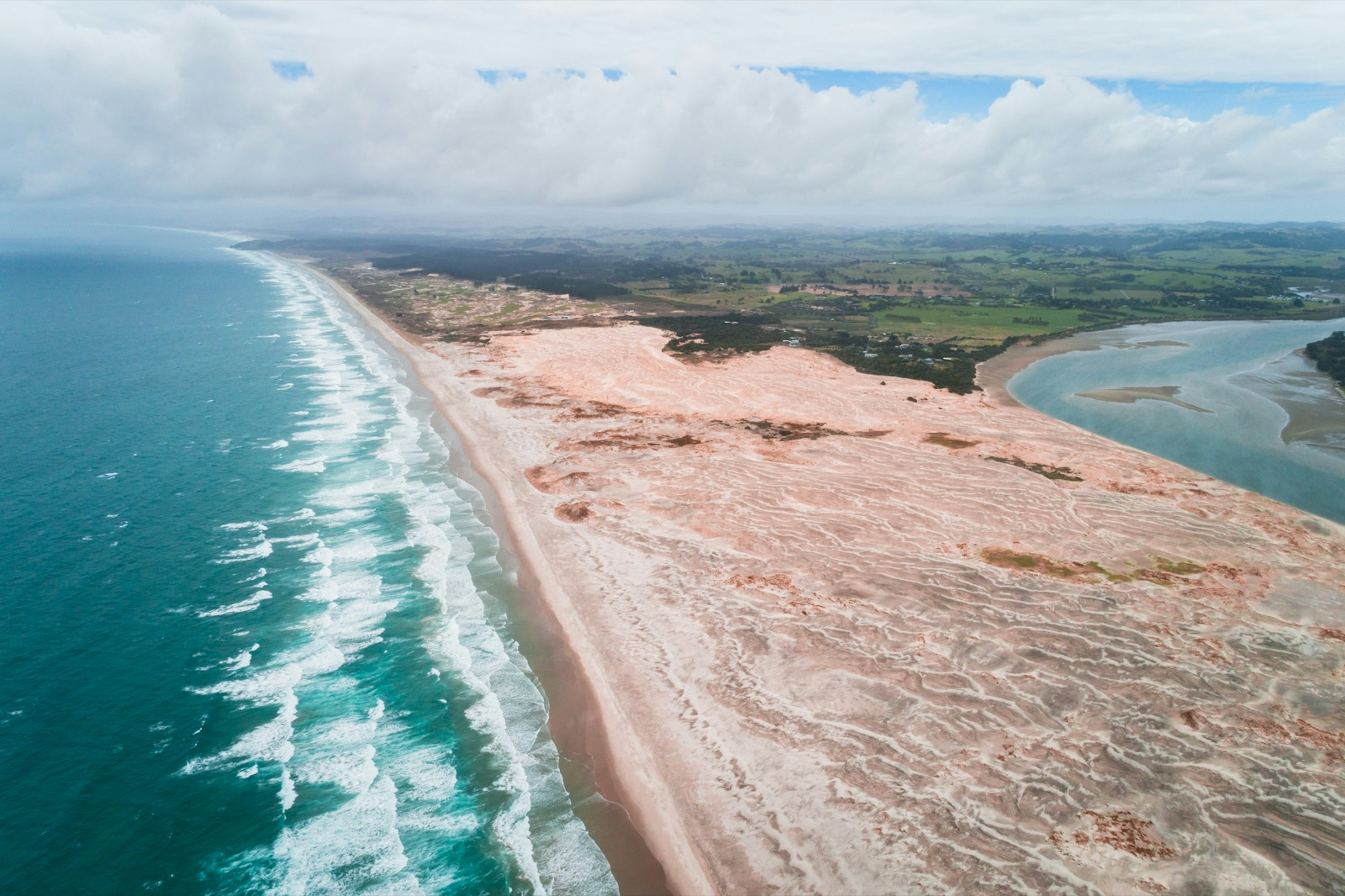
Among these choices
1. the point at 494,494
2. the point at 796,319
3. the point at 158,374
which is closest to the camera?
the point at 494,494

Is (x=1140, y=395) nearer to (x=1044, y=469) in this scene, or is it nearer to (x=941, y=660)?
(x=1044, y=469)

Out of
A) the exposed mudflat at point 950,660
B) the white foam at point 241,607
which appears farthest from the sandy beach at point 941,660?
the white foam at point 241,607

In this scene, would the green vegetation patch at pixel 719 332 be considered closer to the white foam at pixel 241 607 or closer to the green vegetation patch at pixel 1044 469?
the green vegetation patch at pixel 1044 469

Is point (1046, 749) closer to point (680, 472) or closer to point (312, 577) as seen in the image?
point (680, 472)

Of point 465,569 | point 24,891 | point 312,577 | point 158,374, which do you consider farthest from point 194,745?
point 158,374

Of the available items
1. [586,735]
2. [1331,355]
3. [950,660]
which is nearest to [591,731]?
[586,735]
